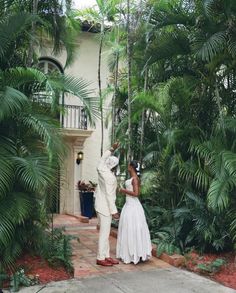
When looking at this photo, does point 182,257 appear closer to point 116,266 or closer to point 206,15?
point 116,266

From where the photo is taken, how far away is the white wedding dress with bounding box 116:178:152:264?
7.02 metres

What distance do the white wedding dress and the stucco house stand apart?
6.31 m

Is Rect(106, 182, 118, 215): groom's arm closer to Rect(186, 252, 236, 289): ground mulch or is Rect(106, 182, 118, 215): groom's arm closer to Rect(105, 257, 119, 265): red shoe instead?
Rect(105, 257, 119, 265): red shoe

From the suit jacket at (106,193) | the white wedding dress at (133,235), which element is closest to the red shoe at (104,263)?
the white wedding dress at (133,235)

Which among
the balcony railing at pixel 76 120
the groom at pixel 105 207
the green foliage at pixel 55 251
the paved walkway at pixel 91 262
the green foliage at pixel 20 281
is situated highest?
the balcony railing at pixel 76 120

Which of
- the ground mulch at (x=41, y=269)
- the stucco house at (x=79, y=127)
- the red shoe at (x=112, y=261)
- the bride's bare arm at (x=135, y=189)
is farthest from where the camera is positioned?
the stucco house at (x=79, y=127)

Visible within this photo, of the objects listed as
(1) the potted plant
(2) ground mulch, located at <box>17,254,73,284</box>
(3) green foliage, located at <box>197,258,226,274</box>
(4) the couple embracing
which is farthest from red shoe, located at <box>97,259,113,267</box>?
(1) the potted plant

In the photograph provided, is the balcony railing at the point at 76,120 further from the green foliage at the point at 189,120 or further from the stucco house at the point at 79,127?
the green foliage at the point at 189,120

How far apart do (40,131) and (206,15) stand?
3682 millimetres

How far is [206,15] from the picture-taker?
7344 millimetres

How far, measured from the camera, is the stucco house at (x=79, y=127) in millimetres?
13648

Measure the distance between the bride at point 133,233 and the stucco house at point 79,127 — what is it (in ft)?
20.6

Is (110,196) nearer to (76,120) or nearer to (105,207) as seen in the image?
(105,207)

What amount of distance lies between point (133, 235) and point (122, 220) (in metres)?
0.34
